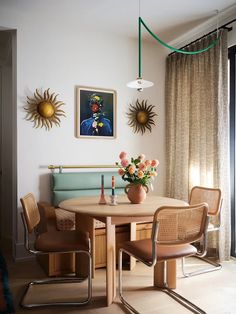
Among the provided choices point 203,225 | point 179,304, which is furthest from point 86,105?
point 179,304

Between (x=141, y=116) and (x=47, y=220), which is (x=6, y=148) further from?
(x=141, y=116)

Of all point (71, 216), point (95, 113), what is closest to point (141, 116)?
point (95, 113)

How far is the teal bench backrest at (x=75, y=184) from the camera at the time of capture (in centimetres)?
333

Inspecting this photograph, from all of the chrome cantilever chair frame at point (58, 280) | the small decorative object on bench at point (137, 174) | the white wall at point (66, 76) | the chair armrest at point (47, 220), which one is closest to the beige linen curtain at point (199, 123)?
the white wall at point (66, 76)

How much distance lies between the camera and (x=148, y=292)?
2430 mm

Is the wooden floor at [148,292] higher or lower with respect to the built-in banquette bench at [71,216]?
lower

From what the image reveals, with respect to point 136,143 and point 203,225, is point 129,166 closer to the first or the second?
point 203,225

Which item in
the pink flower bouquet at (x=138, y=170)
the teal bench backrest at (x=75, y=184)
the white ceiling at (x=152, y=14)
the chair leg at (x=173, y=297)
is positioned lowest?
the chair leg at (x=173, y=297)

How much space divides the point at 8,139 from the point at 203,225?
319 centimetres

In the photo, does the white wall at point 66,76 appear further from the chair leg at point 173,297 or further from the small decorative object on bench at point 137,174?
the chair leg at point 173,297

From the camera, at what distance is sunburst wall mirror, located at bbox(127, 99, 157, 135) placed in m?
3.95

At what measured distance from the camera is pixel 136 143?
400 centimetres

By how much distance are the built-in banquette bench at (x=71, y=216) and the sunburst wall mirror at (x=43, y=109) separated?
64cm

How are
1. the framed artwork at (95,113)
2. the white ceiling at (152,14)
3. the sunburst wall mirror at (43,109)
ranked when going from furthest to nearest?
1. the framed artwork at (95,113)
2. the sunburst wall mirror at (43,109)
3. the white ceiling at (152,14)
